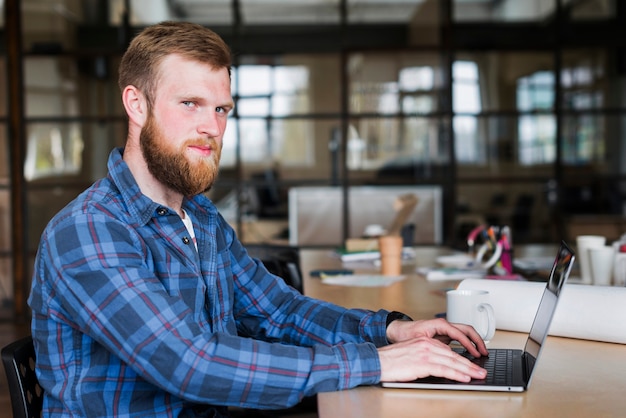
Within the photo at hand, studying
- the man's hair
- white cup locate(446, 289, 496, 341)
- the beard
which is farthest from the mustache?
white cup locate(446, 289, 496, 341)

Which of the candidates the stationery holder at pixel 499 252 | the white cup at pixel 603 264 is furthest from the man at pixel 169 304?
the stationery holder at pixel 499 252

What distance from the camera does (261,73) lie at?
6.29 meters

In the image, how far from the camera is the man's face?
4.85 ft

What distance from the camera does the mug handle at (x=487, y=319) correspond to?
1572 millimetres

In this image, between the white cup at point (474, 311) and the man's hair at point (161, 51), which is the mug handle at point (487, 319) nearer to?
the white cup at point (474, 311)

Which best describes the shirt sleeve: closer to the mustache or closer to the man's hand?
the man's hand

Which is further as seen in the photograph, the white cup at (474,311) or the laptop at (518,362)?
the white cup at (474,311)

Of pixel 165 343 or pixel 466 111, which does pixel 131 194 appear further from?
pixel 466 111

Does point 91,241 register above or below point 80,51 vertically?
below

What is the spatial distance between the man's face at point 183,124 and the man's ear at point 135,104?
0.06 ft

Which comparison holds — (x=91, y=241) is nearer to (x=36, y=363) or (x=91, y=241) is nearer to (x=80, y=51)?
(x=36, y=363)

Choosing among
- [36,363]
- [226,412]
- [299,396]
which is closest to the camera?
[299,396]

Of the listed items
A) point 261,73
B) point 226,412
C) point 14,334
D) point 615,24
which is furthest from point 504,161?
point 226,412

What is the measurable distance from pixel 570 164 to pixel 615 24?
1.15 meters
